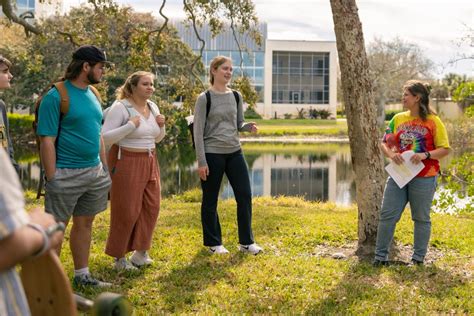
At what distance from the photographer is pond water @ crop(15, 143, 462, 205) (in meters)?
18.3

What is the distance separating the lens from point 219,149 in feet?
19.6

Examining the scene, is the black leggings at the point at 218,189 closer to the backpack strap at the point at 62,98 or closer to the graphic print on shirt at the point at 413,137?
the graphic print on shirt at the point at 413,137

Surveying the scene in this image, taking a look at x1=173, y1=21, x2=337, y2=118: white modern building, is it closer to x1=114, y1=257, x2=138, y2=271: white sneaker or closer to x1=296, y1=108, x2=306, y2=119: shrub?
x1=296, y1=108, x2=306, y2=119: shrub

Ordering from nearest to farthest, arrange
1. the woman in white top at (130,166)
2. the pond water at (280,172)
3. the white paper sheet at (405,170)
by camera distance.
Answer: the woman in white top at (130,166) → the white paper sheet at (405,170) → the pond water at (280,172)

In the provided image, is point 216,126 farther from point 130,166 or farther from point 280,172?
point 280,172

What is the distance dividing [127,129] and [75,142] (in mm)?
730

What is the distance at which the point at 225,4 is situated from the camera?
39.1ft

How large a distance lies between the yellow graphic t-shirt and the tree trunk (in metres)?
0.64

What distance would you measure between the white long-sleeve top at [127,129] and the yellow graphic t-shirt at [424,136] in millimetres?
2234

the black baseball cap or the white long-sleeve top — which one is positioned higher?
the black baseball cap

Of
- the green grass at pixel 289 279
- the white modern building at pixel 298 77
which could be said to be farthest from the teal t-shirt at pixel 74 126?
the white modern building at pixel 298 77

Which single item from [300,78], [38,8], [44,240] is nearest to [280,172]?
[44,240]

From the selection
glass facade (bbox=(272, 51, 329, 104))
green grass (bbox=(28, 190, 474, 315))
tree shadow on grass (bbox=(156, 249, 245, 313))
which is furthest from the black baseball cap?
glass facade (bbox=(272, 51, 329, 104))

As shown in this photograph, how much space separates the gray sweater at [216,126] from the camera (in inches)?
232
